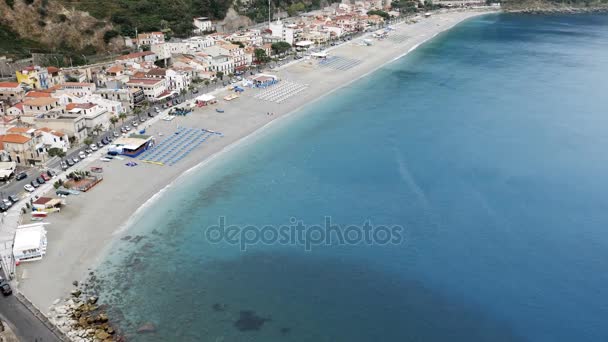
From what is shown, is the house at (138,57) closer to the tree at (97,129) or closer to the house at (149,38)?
the house at (149,38)

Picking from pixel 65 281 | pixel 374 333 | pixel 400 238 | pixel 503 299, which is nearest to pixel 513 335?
pixel 503 299

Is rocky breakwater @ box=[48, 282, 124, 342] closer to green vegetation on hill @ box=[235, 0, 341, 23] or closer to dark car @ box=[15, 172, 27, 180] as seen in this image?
dark car @ box=[15, 172, 27, 180]

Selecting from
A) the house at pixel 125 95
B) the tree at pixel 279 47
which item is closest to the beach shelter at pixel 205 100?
the house at pixel 125 95

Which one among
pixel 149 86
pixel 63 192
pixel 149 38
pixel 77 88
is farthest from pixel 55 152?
pixel 149 38

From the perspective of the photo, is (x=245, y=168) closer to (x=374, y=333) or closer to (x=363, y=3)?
(x=374, y=333)

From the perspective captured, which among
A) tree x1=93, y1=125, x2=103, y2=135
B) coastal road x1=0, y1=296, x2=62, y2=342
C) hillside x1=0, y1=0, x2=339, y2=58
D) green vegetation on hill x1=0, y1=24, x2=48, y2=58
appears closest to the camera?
coastal road x1=0, y1=296, x2=62, y2=342

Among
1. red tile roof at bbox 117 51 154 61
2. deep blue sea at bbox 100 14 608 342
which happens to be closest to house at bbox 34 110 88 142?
deep blue sea at bbox 100 14 608 342

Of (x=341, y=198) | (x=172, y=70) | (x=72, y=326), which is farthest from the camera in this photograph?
(x=172, y=70)
